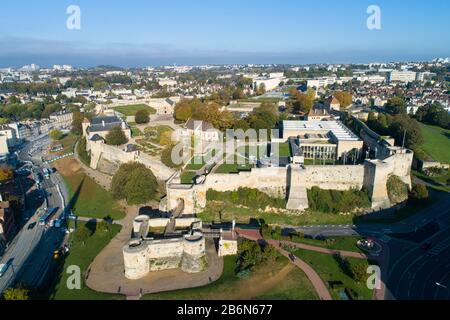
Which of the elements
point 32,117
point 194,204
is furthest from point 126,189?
point 32,117

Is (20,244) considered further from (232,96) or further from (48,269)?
(232,96)

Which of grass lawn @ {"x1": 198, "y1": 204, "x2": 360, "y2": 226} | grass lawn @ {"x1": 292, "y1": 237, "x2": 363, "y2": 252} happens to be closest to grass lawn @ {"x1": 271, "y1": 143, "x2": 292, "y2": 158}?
grass lawn @ {"x1": 198, "y1": 204, "x2": 360, "y2": 226}

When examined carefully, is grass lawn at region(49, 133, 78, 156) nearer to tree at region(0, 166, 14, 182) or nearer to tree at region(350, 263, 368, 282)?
tree at region(0, 166, 14, 182)

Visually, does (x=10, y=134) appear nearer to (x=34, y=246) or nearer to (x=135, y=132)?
(x=135, y=132)

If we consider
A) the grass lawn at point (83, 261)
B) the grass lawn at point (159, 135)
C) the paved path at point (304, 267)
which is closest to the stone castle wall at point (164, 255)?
the grass lawn at point (83, 261)

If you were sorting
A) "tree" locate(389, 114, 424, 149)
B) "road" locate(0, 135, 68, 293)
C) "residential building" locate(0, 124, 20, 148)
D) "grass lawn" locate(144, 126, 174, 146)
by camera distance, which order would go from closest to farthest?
"road" locate(0, 135, 68, 293)
"tree" locate(389, 114, 424, 149)
"grass lawn" locate(144, 126, 174, 146)
"residential building" locate(0, 124, 20, 148)

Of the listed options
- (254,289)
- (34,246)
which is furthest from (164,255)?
(34,246)
